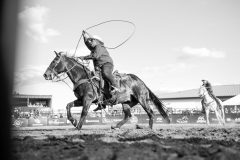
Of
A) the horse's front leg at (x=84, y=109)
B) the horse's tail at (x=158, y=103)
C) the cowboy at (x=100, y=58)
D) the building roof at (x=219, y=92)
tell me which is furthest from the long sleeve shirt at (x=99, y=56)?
the building roof at (x=219, y=92)

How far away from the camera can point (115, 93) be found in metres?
12.9

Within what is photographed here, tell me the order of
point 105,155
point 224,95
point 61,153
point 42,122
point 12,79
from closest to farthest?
point 12,79 < point 105,155 < point 61,153 < point 42,122 < point 224,95

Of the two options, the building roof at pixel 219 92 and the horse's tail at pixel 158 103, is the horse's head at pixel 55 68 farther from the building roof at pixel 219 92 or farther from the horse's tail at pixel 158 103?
the building roof at pixel 219 92

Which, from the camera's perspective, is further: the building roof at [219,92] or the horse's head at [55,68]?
the building roof at [219,92]

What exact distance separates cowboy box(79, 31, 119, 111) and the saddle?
0.57 feet

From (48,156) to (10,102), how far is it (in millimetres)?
1575

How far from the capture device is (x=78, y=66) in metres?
12.9

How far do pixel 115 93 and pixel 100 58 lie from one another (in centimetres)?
152

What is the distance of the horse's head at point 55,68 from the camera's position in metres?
12.7

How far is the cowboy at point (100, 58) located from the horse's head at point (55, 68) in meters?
0.78

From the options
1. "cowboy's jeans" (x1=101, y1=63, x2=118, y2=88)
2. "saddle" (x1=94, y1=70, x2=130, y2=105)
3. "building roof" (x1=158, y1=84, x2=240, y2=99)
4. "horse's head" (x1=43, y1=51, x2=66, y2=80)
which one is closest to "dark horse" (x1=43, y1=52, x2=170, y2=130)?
"horse's head" (x1=43, y1=51, x2=66, y2=80)

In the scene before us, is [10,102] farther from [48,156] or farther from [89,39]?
[89,39]

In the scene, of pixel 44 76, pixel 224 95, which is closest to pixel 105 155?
pixel 44 76

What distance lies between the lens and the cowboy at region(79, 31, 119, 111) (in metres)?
12.5
